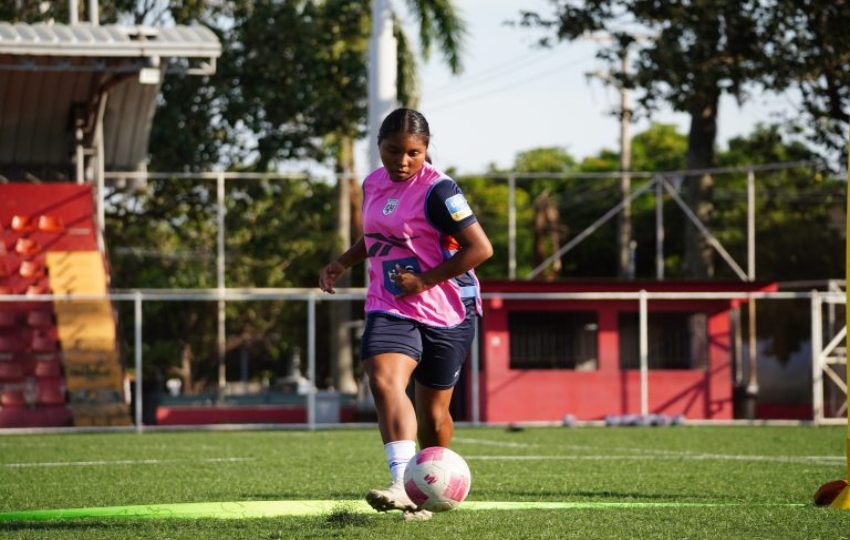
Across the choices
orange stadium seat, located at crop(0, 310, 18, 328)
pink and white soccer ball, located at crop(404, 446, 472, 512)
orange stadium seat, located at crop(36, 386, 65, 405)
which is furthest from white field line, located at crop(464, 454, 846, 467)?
orange stadium seat, located at crop(0, 310, 18, 328)

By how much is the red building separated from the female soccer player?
18982mm

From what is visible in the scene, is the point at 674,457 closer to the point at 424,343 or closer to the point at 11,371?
the point at 424,343

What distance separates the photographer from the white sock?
6.55m

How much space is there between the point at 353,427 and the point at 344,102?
15.5 m

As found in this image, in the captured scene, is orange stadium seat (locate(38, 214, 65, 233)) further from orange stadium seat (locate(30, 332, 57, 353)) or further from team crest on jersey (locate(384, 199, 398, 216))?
team crest on jersey (locate(384, 199, 398, 216))

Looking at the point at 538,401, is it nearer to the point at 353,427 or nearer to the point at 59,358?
the point at 353,427

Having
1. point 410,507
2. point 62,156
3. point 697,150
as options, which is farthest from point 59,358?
point 410,507

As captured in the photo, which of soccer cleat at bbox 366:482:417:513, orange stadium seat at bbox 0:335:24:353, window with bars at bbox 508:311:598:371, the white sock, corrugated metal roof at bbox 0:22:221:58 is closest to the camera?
soccer cleat at bbox 366:482:417:513

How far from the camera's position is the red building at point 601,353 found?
86.2 feet

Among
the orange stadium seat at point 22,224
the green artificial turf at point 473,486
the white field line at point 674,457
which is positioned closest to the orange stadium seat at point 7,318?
the orange stadium seat at point 22,224

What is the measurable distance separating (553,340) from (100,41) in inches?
385

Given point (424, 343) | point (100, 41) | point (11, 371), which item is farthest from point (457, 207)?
point (11, 371)

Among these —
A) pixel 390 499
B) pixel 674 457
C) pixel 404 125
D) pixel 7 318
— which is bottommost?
pixel 674 457

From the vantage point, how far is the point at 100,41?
23375 millimetres
